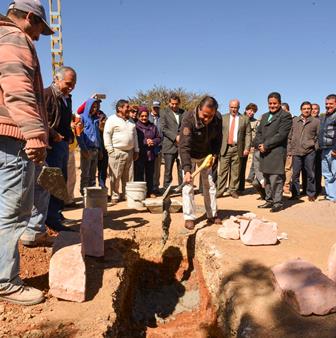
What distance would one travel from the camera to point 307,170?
7539 mm

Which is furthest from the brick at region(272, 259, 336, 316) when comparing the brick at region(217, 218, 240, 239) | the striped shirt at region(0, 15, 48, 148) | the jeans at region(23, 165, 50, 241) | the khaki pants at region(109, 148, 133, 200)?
the khaki pants at region(109, 148, 133, 200)

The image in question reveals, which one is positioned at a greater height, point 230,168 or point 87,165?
point 87,165

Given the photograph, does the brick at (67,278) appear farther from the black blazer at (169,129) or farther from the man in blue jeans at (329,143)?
the man in blue jeans at (329,143)

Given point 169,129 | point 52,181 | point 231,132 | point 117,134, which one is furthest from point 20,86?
point 231,132

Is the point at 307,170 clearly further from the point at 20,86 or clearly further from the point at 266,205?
the point at 20,86

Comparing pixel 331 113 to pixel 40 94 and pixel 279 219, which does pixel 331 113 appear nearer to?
pixel 279 219

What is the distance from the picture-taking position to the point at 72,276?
2.96 meters

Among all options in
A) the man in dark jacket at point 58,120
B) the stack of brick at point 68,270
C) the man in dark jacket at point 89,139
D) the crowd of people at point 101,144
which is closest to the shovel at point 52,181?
the crowd of people at point 101,144

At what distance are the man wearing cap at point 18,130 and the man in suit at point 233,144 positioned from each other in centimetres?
551

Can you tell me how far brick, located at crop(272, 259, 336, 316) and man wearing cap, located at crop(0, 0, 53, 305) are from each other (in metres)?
1.99

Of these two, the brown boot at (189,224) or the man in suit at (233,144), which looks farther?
the man in suit at (233,144)

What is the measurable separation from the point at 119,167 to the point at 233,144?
8.45 ft

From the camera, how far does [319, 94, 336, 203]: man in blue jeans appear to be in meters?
6.81

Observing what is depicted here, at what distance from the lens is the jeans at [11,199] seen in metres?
2.65
